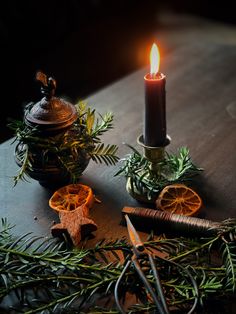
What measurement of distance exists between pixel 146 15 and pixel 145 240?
2461 millimetres

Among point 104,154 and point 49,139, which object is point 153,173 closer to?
point 104,154

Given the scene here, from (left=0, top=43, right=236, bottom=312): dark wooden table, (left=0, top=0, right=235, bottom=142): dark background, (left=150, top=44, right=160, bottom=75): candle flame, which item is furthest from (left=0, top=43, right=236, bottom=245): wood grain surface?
(left=0, top=0, right=235, bottom=142): dark background

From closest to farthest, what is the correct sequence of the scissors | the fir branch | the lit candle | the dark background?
the scissors < the lit candle < the fir branch < the dark background

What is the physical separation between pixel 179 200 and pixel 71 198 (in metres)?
0.21

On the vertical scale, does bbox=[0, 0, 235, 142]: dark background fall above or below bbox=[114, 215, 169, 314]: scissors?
below

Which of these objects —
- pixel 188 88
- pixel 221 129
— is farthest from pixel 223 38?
pixel 221 129

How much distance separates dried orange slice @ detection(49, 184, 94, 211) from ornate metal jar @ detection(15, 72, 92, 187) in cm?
2

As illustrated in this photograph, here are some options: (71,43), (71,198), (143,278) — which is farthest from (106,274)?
(71,43)

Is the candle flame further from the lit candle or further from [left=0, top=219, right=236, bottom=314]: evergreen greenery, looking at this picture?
[left=0, top=219, right=236, bottom=314]: evergreen greenery

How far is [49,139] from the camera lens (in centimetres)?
78

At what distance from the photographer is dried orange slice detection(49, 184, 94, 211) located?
0.78 metres

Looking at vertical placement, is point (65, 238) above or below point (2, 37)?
above

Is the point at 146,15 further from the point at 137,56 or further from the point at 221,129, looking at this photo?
the point at 221,129

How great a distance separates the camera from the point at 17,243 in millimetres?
702
